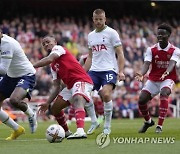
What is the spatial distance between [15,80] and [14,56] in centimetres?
55

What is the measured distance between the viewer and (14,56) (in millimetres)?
13148

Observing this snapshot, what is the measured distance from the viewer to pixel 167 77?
1512cm

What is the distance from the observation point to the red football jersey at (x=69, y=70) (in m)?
12.9

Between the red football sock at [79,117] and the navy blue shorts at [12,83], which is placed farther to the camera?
the navy blue shorts at [12,83]

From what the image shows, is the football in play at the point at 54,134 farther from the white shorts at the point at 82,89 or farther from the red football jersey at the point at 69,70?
the red football jersey at the point at 69,70

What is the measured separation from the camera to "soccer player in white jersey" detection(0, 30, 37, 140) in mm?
12727

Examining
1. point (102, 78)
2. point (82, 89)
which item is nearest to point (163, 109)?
point (102, 78)

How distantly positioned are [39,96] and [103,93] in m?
14.6

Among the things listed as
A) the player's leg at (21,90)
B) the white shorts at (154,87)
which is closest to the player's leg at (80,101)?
the player's leg at (21,90)

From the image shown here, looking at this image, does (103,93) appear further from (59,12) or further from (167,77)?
(59,12)

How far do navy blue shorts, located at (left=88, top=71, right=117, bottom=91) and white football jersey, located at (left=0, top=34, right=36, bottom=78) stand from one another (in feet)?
4.38

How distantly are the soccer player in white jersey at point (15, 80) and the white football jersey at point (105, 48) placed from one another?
4.72ft

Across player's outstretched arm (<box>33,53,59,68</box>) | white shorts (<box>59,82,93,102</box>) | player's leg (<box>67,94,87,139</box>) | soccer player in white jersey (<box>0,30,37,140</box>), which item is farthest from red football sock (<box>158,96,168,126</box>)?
player's outstretched arm (<box>33,53,59,68</box>)

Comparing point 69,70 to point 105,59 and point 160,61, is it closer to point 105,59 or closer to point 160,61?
point 105,59
